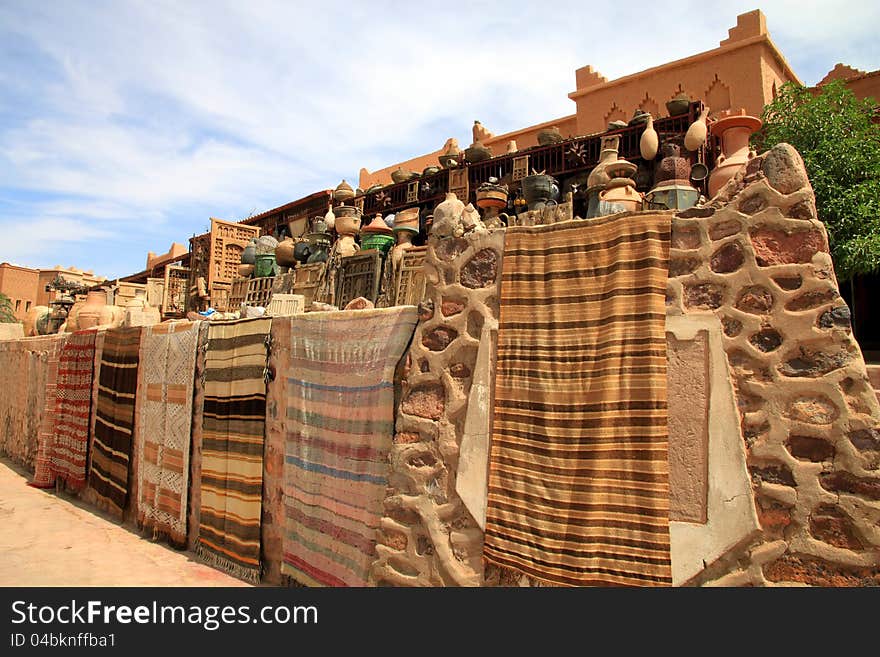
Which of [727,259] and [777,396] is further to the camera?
[727,259]

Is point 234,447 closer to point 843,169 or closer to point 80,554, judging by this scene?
point 80,554

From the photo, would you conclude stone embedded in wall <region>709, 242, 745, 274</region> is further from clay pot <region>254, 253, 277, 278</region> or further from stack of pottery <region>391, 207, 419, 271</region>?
clay pot <region>254, 253, 277, 278</region>

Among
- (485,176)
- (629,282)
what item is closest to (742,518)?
(629,282)

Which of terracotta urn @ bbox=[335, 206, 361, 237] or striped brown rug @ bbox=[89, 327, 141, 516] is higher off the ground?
terracotta urn @ bbox=[335, 206, 361, 237]

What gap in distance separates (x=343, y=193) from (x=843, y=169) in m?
11.7

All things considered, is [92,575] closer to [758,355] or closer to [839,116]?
[758,355]

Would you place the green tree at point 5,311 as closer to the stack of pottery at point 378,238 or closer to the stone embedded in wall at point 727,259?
the stack of pottery at point 378,238

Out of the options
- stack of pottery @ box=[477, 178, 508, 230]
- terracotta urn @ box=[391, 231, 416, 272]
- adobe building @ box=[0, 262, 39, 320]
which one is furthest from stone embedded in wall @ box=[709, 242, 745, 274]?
adobe building @ box=[0, 262, 39, 320]

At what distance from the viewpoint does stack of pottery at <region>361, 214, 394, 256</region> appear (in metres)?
9.67

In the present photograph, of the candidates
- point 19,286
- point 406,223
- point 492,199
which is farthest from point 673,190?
point 19,286

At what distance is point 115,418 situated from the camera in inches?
231

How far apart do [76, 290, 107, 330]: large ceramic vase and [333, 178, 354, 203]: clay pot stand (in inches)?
284

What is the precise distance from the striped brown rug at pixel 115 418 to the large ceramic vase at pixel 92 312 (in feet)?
15.2

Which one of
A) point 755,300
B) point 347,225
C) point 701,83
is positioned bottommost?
point 755,300
